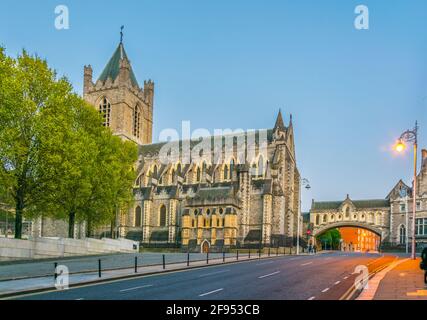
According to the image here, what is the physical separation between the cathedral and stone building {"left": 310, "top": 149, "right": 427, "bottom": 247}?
17.7 m

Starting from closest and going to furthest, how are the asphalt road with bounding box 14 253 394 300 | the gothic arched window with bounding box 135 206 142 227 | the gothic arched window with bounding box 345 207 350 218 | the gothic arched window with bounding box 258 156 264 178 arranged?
the asphalt road with bounding box 14 253 394 300
the gothic arched window with bounding box 258 156 264 178
the gothic arched window with bounding box 135 206 142 227
the gothic arched window with bounding box 345 207 350 218

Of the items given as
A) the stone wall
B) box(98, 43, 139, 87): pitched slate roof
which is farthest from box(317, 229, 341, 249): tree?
the stone wall

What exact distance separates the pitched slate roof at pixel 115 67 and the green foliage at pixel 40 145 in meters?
47.3

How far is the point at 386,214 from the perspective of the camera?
79.9 m

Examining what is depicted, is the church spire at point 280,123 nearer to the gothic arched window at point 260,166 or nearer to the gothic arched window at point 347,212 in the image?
the gothic arched window at point 260,166

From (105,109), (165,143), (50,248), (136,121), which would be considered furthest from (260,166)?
(50,248)

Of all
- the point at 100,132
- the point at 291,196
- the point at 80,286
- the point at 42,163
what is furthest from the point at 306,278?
the point at 291,196

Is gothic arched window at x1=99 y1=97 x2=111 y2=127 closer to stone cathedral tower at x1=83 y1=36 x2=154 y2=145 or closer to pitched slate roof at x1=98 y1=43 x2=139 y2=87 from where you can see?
stone cathedral tower at x1=83 y1=36 x2=154 y2=145

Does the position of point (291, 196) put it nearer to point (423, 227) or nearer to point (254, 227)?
point (254, 227)

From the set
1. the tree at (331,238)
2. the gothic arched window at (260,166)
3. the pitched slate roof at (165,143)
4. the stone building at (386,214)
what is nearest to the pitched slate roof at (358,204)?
the stone building at (386,214)

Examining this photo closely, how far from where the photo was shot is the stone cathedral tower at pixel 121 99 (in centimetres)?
8125

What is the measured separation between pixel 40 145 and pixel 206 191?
119ft

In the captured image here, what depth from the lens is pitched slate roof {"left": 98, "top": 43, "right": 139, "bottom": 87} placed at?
84750 millimetres
